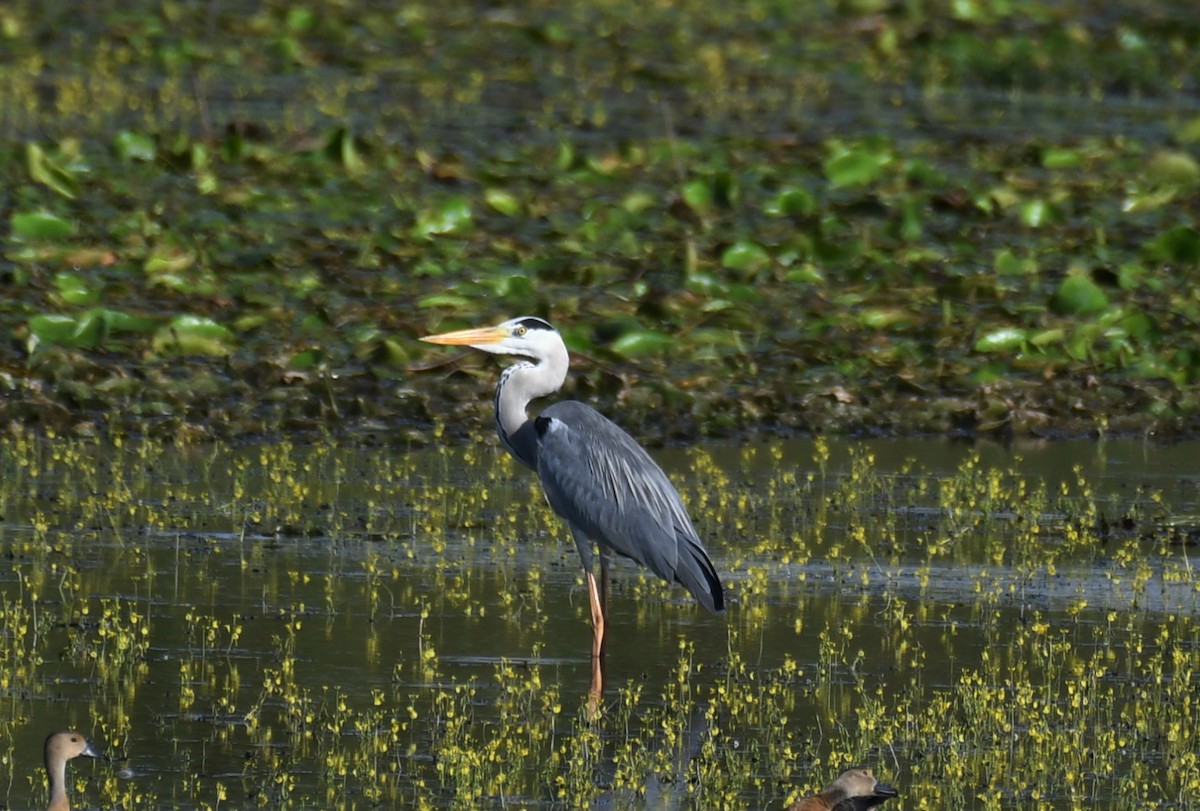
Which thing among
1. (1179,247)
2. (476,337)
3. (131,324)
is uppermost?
(476,337)

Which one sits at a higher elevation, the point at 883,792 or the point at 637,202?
the point at 883,792

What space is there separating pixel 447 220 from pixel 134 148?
2.87 metres

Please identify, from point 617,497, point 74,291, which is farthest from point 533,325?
point 74,291

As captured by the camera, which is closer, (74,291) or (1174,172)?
(74,291)

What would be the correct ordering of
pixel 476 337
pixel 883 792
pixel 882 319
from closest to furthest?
pixel 883 792
pixel 476 337
pixel 882 319

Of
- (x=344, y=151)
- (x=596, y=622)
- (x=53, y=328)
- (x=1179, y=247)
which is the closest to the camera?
(x=596, y=622)

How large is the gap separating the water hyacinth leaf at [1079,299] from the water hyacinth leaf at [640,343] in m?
2.92

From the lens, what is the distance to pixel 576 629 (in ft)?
33.3

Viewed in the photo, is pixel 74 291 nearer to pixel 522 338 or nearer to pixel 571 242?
pixel 571 242

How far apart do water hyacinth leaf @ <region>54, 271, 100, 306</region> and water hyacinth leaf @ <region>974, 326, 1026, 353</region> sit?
18.4 feet

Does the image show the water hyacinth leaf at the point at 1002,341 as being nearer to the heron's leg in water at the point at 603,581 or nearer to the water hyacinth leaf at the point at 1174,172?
the water hyacinth leaf at the point at 1174,172

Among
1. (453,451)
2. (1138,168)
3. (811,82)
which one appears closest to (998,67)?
(811,82)

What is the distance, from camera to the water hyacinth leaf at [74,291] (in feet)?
50.6

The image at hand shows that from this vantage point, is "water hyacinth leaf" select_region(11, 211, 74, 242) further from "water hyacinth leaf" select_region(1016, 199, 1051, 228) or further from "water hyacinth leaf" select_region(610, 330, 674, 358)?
"water hyacinth leaf" select_region(1016, 199, 1051, 228)
